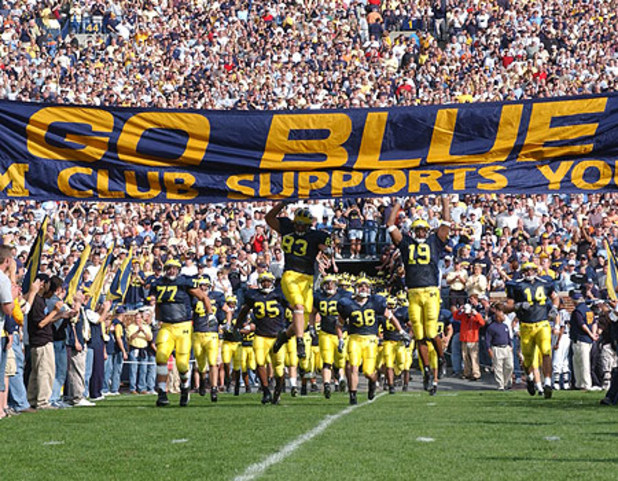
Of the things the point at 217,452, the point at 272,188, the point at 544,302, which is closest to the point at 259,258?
the point at 544,302

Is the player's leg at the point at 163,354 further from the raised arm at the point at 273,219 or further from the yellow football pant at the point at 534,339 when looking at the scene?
the yellow football pant at the point at 534,339

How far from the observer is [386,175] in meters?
10.9

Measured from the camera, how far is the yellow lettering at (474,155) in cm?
1091

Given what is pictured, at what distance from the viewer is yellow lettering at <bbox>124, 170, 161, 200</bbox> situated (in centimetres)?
1104

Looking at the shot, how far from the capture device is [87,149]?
11.0 metres

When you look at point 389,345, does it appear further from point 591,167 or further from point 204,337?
point 591,167

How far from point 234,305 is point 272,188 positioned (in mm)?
9536

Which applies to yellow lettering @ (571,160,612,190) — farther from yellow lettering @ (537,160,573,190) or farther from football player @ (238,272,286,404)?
football player @ (238,272,286,404)

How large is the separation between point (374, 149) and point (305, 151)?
0.66m

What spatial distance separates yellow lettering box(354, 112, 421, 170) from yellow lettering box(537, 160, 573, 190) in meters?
1.19

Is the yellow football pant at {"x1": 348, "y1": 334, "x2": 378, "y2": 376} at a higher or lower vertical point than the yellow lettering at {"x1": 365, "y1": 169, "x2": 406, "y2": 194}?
lower

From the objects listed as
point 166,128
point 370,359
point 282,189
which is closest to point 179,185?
point 166,128

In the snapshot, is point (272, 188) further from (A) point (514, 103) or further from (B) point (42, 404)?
(B) point (42, 404)

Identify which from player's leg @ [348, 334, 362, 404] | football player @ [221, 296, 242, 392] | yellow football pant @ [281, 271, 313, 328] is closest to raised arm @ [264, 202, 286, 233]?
yellow football pant @ [281, 271, 313, 328]
